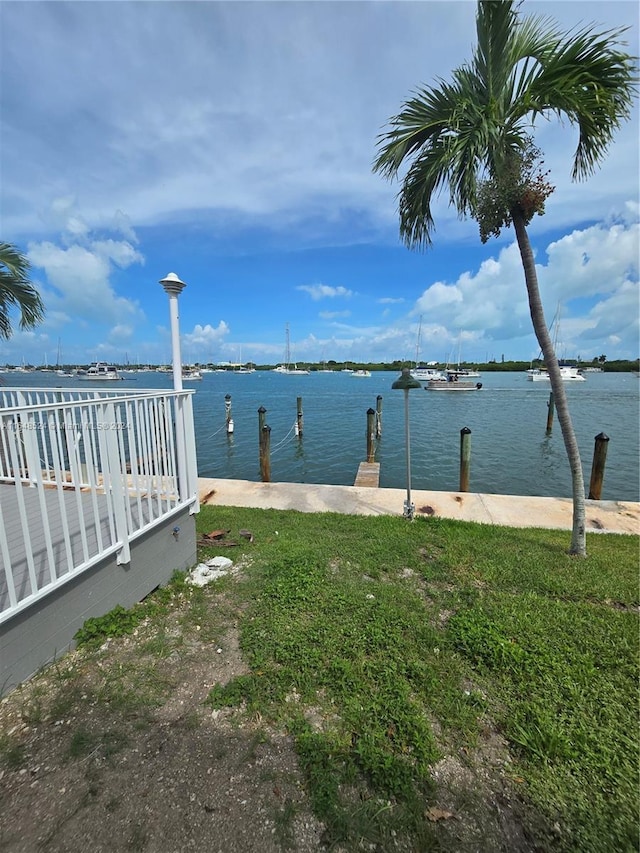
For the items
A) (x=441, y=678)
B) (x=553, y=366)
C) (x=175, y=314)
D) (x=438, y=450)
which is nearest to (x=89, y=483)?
(x=175, y=314)

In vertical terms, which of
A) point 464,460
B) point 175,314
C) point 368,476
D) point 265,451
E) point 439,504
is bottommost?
point 368,476

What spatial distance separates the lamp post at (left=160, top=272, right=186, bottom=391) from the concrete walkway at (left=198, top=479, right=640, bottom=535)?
3.22 m

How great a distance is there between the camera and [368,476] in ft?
31.1

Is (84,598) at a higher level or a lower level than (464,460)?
higher

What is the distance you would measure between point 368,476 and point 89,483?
22.9 feet

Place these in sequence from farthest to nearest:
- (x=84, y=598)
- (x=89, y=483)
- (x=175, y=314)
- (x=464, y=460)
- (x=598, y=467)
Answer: (x=464, y=460) < (x=598, y=467) < (x=175, y=314) < (x=89, y=483) < (x=84, y=598)

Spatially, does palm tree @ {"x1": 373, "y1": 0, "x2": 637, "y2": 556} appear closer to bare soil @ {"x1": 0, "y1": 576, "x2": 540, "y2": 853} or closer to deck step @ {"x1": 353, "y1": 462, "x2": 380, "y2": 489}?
bare soil @ {"x1": 0, "y1": 576, "x2": 540, "y2": 853}

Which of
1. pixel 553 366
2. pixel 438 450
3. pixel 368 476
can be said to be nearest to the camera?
pixel 553 366

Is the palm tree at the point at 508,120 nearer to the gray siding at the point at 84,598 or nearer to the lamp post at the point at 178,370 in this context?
the lamp post at the point at 178,370

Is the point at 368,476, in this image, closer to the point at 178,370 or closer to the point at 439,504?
the point at 439,504

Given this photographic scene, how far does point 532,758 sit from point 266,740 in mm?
1455

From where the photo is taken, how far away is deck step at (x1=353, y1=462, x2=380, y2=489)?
9063mm

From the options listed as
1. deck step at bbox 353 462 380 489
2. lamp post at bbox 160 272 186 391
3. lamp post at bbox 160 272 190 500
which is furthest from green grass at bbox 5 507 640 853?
deck step at bbox 353 462 380 489

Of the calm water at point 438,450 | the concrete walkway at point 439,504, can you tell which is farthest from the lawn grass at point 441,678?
the calm water at point 438,450
